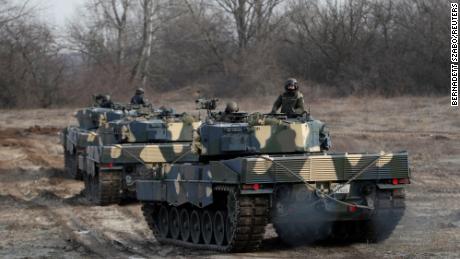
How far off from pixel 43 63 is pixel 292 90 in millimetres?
39835

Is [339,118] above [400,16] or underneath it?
underneath

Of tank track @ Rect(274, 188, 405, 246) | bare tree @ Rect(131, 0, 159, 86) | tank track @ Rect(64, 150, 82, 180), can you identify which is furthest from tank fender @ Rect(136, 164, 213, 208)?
bare tree @ Rect(131, 0, 159, 86)

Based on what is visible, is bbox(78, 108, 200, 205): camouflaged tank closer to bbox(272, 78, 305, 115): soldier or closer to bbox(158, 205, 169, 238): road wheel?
bbox(158, 205, 169, 238): road wheel

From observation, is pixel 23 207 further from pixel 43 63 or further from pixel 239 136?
pixel 43 63

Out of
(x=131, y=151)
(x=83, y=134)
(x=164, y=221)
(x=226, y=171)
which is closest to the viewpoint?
(x=226, y=171)

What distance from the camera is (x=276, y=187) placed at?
43.1ft

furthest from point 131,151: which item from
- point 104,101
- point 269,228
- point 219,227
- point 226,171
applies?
point 104,101

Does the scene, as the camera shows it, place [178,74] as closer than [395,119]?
No

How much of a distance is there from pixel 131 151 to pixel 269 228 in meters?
5.13

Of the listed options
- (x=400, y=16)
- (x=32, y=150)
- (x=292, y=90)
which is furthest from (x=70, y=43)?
(x=292, y=90)

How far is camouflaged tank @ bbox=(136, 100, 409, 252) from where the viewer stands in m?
13.0

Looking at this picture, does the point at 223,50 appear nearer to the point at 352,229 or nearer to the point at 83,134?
the point at 83,134

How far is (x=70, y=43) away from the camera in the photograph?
56781 mm

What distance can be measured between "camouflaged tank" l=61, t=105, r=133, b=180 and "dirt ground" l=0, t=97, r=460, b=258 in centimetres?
49
